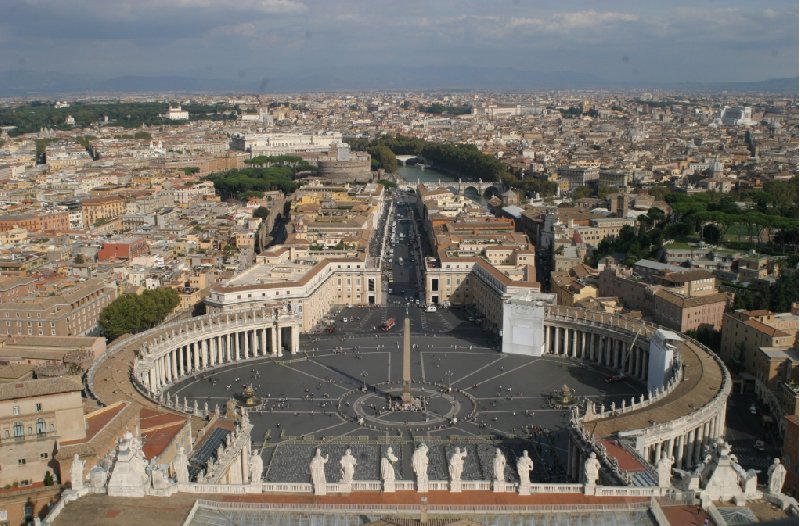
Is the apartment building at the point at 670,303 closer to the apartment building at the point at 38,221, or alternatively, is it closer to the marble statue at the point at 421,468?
the marble statue at the point at 421,468

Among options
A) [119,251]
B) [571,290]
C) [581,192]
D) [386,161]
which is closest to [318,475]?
[571,290]

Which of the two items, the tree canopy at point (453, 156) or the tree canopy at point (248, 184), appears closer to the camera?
the tree canopy at point (248, 184)

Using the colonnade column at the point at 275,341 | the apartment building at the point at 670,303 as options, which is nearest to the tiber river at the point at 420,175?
the apartment building at the point at 670,303

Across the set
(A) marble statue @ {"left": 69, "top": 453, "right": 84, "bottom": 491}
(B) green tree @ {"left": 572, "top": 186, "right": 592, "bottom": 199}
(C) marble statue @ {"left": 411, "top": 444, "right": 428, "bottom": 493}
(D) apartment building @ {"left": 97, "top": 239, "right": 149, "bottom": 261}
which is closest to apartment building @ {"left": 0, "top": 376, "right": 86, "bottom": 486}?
(A) marble statue @ {"left": 69, "top": 453, "right": 84, "bottom": 491}

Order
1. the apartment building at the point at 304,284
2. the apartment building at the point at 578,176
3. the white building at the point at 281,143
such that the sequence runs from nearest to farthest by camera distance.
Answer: the apartment building at the point at 304,284
the apartment building at the point at 578,176
the white building at the point at 281,143

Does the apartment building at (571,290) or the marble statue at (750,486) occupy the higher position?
the marble statue at (750,486)

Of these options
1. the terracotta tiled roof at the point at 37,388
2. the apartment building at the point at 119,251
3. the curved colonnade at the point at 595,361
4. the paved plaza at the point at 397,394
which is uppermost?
the terracotta tiled roof at the point at 37,388
